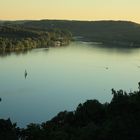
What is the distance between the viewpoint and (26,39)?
4231cm

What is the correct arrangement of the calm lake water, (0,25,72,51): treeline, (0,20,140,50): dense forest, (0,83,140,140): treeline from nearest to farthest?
(0,83,140,140): treeline
the calm lake water
(0,25,72,51): treeline
(0,20,140,50): dense forest

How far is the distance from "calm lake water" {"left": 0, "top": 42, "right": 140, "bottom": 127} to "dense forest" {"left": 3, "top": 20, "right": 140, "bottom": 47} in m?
21.1

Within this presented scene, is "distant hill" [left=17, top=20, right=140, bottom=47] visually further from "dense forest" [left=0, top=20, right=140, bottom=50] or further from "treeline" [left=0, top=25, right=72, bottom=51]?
"treeline" [left=0, top=25, right=72, bottom=51]

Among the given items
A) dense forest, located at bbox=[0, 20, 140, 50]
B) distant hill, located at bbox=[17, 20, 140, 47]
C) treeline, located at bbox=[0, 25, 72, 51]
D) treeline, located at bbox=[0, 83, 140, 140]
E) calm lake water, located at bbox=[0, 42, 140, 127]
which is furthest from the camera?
distant hill, located at bbox=[17, 20, 140, 47]

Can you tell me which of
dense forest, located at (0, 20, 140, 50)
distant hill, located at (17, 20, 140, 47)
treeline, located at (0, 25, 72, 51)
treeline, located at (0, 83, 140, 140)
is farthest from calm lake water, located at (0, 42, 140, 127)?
distant hill, located at (17, 20, 140, 47)

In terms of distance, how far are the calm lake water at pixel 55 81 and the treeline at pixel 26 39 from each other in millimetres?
3885

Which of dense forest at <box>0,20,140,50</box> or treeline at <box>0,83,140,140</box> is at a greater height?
treeline at <box>0,83,140,140</box>

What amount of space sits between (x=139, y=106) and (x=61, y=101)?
975 cm

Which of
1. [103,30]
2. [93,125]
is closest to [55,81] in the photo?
[93,125]

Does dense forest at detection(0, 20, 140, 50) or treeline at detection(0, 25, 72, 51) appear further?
dense forest at detection(0, 20, 140, 50)

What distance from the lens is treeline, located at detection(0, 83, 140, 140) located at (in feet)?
20.1

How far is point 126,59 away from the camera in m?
32.7

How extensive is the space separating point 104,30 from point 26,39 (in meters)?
20.8

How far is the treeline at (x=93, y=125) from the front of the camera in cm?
614
